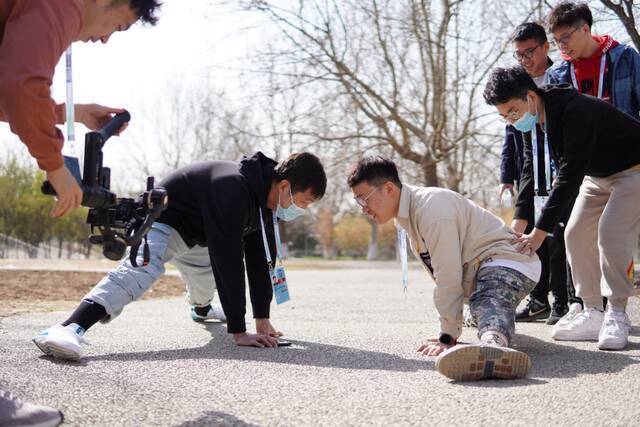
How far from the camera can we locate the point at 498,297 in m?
3.30

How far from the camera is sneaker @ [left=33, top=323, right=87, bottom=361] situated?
3014 millimetres

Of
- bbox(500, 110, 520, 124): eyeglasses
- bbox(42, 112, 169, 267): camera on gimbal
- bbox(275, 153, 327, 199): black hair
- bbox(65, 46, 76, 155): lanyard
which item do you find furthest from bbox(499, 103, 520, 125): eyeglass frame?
bbox(65, 46, 76, 155): lanyard

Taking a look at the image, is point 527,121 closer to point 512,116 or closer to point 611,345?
point 512,116

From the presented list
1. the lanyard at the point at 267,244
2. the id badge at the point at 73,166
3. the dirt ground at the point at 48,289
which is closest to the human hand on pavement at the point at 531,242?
the lanyard at the point at 267,244

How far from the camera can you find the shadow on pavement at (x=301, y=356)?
3146mm

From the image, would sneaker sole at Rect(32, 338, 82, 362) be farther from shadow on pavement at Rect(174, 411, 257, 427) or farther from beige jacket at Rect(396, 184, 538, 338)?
beige jacket at Rect(396, 184, 538, 338)

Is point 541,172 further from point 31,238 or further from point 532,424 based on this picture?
point 31,238

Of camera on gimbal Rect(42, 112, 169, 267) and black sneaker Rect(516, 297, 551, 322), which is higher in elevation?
camera on gimbal Rect(42, 112, 169, 267)

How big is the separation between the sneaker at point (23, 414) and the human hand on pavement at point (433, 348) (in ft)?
6.42

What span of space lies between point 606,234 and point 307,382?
6.71ft

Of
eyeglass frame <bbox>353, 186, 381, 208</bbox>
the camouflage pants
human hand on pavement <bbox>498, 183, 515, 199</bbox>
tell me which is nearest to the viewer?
the camouflage pants

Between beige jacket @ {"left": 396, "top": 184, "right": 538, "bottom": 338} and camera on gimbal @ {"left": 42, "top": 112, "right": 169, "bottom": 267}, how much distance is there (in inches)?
53.5

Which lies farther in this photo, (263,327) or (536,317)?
(536,317)

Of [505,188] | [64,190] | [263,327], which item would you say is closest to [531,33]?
[505,188]
